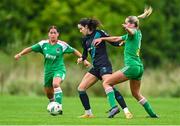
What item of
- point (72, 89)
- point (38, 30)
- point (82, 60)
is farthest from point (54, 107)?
point (38, 30)

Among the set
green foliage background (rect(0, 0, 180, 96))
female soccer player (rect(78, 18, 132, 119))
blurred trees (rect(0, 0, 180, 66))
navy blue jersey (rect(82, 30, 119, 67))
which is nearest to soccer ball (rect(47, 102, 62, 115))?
female soccer player (rect(78, 18, 132, 119))

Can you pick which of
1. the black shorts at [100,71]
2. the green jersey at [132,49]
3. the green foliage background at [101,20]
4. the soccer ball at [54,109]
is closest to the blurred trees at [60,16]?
the green foliage background at [101,20]

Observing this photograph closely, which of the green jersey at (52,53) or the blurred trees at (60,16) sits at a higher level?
the blurred trees at (60,16)

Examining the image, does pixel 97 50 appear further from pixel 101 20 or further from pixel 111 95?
pixel 101 20

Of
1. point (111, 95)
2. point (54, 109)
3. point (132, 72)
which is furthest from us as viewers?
point (54, 109)

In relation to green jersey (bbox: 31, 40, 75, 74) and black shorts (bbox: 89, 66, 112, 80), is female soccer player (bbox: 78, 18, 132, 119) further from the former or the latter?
green jersey (bbox: 31, 40, 75, 74)

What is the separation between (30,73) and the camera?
37.8 meters

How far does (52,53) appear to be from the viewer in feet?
67.8

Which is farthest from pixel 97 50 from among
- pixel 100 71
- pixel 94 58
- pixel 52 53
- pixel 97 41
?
pixel 52 53

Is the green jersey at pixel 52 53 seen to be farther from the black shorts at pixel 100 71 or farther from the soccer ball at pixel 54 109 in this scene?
the black shorts at pixel 100 71

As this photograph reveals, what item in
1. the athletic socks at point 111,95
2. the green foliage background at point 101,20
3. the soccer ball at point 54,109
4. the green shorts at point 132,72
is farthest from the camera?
the green foliage background at point 101,20

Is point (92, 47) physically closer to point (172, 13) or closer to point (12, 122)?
point (12, 122)

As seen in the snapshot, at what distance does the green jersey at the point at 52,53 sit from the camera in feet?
67.9

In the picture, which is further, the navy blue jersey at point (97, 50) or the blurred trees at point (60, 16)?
the blurred trees at point (60, 16)
